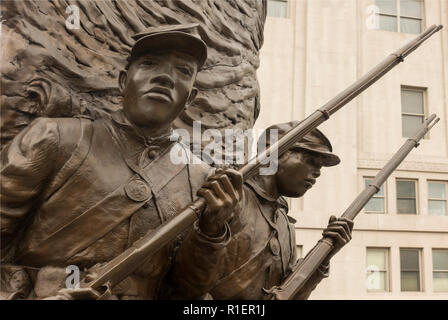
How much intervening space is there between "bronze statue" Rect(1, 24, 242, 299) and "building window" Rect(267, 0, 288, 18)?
10.9m

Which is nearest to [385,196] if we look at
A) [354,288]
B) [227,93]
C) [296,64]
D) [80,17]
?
[354,288]

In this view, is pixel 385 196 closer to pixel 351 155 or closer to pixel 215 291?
pixel 351 155

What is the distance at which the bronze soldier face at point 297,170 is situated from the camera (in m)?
2.27

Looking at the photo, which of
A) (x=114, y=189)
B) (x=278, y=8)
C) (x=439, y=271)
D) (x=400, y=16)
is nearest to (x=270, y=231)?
(x=114, y=189)

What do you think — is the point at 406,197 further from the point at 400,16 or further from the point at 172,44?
the point at 172,44

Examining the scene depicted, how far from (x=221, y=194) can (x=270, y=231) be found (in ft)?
2.29

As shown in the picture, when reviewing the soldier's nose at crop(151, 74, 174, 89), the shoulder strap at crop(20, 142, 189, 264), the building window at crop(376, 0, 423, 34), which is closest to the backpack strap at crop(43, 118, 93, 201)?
the shoulder strap at crop(20, 142, 189, 264)

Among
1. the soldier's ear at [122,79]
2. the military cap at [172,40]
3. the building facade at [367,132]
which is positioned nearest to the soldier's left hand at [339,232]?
the military cap at [172,40]

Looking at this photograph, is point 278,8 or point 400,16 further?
point 400,16

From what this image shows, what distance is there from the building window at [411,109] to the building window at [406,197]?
120 cm

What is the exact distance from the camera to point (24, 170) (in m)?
1.74

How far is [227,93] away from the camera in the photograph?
9.15ft

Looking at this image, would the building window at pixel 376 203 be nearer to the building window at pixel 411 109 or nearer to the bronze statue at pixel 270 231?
the building window at pixel 411 109

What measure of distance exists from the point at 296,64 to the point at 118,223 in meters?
10.6
